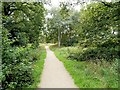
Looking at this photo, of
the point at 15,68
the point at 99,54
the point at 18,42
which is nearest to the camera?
the point at 15,68

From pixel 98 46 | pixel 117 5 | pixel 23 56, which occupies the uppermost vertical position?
pixel 117 5

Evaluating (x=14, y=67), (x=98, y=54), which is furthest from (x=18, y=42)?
(x=14, y=67)

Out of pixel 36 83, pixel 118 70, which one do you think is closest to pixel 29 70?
→ pixel 36 83

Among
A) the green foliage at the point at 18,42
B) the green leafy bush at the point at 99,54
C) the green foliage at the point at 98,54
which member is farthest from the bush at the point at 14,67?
the green leafy bush at the point at 99,54

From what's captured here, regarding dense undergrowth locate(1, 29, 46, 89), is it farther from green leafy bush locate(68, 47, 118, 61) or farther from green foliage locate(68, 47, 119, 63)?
green leafy bush locate(68, 47, 118, 61)

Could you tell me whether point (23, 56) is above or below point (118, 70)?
above

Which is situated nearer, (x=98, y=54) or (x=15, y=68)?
(x=15, y=68)

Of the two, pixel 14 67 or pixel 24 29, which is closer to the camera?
pixel 14 67

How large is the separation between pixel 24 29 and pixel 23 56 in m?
11.2

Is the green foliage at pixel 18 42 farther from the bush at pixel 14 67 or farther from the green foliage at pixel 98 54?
the green foliage at pixel 98 54

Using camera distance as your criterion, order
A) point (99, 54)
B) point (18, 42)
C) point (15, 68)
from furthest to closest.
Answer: point (18, 42)
point (99, 54)
point (15, 68)

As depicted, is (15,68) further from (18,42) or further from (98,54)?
(98,54)

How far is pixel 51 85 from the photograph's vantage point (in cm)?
1018

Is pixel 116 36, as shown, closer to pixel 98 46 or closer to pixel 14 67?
pixel 98 46
